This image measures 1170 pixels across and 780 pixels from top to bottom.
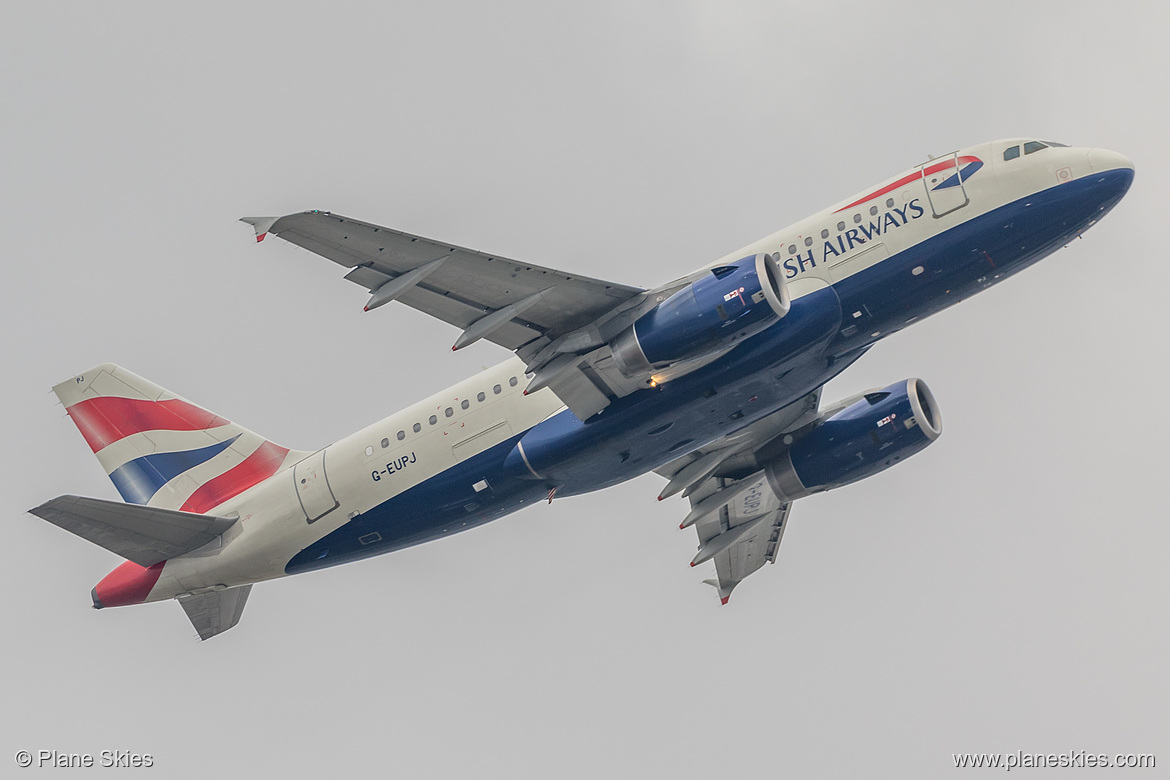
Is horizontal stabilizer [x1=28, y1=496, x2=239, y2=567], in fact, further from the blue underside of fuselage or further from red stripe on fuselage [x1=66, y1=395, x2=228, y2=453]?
the blue underside of fuselage

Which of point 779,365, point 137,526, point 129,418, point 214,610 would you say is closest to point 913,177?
point 779,365

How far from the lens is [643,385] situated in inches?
1284

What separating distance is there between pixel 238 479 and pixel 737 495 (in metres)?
16.0

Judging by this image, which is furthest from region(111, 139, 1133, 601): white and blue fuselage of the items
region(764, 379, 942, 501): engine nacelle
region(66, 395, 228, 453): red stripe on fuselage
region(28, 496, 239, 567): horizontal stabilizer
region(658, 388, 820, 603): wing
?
region(764, 379, 942, 501): engine nacelle

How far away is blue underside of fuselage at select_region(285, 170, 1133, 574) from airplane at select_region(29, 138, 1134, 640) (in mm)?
59

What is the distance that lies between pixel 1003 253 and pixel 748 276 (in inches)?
284

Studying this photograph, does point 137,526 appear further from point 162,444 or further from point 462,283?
point 462,283

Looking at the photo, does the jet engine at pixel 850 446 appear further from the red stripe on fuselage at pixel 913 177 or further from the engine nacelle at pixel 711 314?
the engine nacelle at pixel 711 314

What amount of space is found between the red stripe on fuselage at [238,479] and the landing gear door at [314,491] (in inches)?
85.8

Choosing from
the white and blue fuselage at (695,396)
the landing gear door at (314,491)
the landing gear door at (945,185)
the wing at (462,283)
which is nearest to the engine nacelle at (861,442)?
the white and blue fuselage at (695,396)

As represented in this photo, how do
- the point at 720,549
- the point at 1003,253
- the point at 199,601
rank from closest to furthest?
the point at 1003,253, the point at 199,601, the point at 720,549

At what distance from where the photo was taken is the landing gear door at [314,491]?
36.2 metres

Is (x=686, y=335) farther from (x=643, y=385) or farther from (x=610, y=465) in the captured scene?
(x=610, y=465)

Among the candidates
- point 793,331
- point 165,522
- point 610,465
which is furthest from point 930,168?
point 165,522
